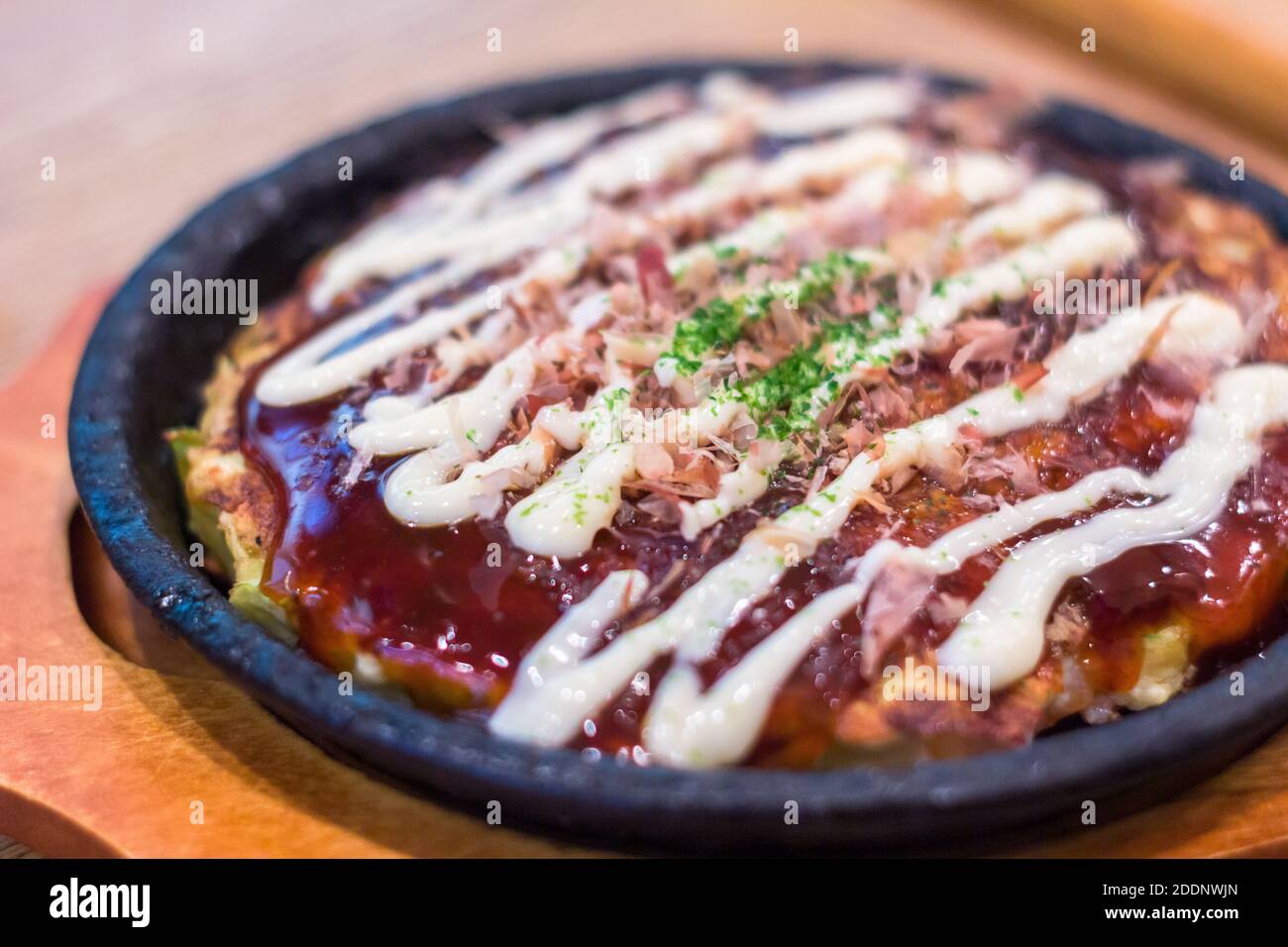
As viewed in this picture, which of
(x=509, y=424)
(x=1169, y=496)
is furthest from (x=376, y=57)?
(x=1169, y=496)

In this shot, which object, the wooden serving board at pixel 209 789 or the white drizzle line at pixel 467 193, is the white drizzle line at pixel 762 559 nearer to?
the wooden serving board at pixel 209 789

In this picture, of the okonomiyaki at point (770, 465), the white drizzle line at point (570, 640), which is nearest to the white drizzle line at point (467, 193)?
the okonomiyaki at point (770, 465)

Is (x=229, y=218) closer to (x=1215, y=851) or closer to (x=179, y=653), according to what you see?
(x=179, y=653)
